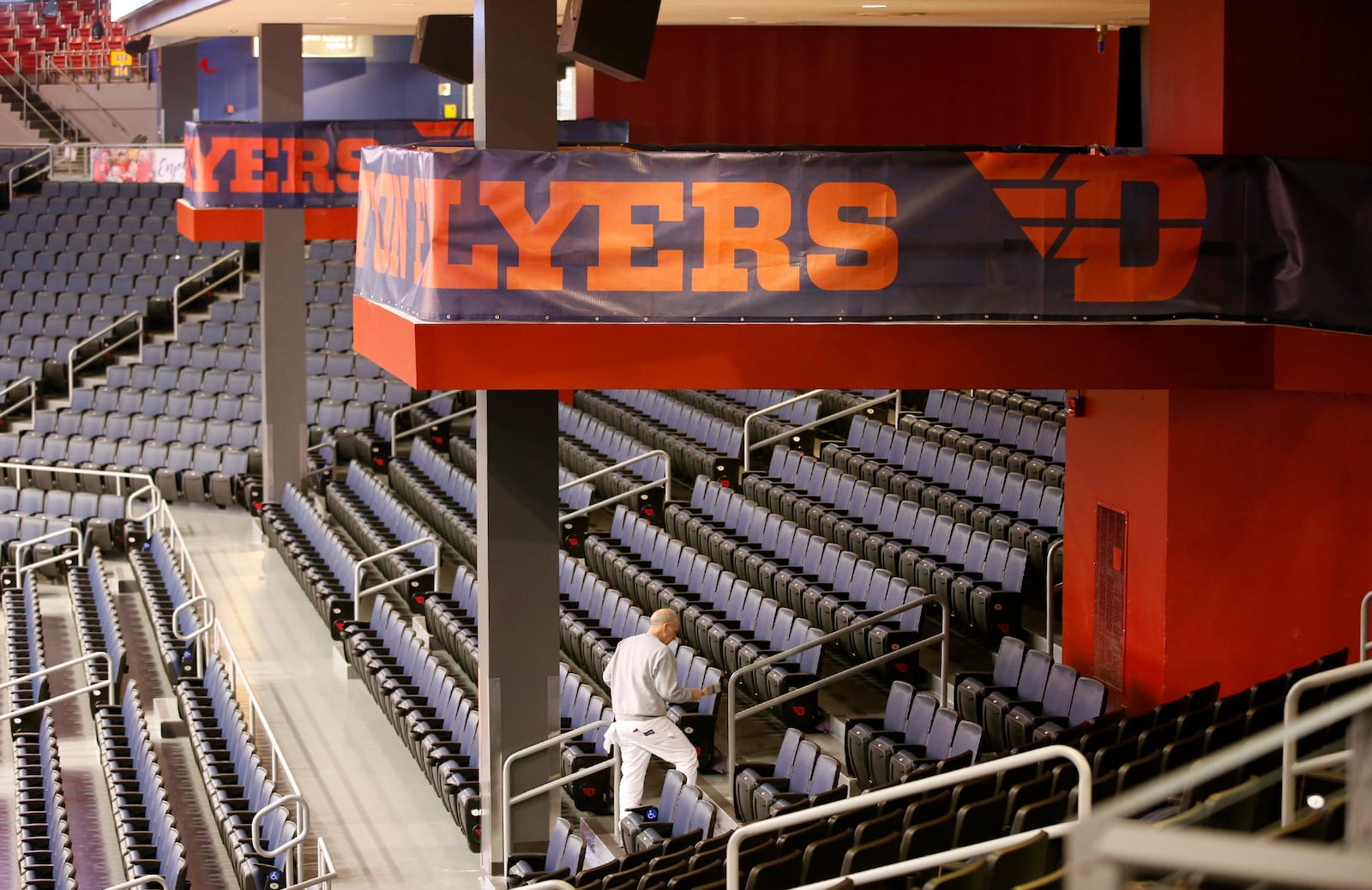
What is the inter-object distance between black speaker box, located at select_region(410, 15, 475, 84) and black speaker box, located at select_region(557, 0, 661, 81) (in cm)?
324

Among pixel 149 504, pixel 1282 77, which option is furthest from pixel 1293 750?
pixel 149 504

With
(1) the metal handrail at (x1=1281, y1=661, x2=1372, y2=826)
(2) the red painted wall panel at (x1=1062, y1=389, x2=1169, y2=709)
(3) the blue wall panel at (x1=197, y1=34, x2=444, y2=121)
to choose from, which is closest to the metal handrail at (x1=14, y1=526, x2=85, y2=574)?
(2) the red painted wall panel at (x1=1062, y1=389, x2=1169, y2=709)

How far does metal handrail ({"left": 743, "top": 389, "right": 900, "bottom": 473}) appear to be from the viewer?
13688 mm

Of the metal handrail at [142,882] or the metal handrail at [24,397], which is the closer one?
the metal handrail at [142,882]

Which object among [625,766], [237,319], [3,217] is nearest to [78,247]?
[3,217]

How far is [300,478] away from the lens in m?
17.5

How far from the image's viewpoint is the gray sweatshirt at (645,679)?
812cm

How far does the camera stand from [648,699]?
8.17 meters

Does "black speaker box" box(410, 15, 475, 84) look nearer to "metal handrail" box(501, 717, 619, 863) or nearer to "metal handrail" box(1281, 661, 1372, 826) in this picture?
"metal handrail" box(501, 717, 619, 863)

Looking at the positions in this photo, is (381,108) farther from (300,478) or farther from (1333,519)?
(1333,519)

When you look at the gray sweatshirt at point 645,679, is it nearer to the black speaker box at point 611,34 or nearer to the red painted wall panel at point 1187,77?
the black speaker box at point 611,34

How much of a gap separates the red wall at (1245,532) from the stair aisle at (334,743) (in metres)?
3.65

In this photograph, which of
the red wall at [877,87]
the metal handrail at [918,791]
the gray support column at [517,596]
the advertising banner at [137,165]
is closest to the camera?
the metal handrail at [918,791]

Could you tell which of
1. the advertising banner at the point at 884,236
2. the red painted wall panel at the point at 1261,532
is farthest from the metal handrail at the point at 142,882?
the red painted wall panel at the point at 1261,532
